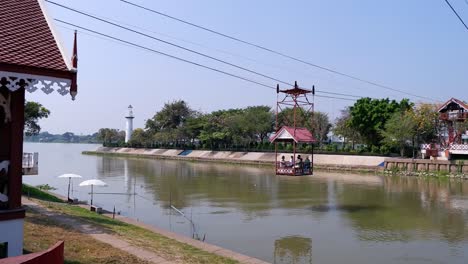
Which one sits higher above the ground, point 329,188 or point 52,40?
point 52,40

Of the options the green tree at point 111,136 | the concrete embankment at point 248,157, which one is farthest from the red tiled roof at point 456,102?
the green tree at point 111,136

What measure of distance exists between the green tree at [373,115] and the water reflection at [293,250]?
43068 millimetres

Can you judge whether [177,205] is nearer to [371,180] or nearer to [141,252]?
[141,252]

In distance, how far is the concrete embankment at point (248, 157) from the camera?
53.7 meters

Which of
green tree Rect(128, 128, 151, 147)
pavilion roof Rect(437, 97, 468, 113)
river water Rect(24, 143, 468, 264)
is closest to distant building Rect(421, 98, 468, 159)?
pavilion roof Rect(437, 97, 468, 113)

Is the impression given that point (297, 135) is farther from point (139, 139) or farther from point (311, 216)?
point (139, 139)

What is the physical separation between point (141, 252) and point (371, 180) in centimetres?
3464

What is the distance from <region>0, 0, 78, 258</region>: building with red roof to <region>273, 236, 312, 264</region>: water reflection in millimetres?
8514

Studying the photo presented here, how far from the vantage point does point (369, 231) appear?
720 inches

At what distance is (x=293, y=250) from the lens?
49.6ft

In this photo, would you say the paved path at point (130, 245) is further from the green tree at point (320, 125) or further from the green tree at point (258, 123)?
the green tree at point (258, 123)

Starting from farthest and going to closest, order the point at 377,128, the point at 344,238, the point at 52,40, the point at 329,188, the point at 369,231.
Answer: the point at 377,128 < the point at 329,188 < the point at 369,231 < the point at 344,238 < the point at 52,40

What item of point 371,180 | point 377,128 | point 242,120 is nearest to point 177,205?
point 371,180

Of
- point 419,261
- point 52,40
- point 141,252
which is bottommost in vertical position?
Answer: point 419,261
